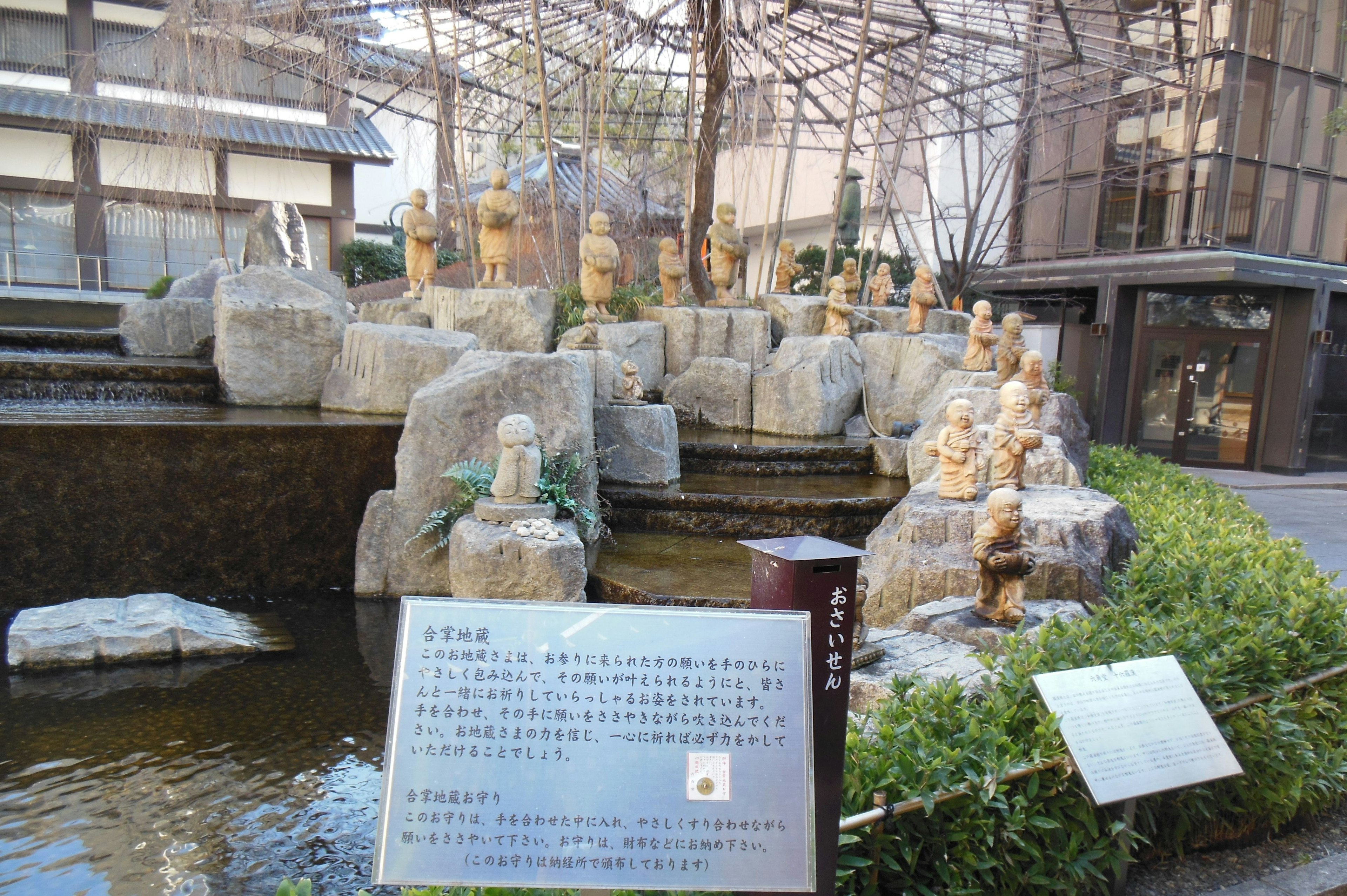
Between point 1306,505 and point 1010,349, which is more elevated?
point 1010,349

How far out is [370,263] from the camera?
1769 cm

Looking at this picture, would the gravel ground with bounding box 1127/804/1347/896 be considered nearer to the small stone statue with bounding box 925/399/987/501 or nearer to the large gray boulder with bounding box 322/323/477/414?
the small stone statue with bounding box 925/399/987/501

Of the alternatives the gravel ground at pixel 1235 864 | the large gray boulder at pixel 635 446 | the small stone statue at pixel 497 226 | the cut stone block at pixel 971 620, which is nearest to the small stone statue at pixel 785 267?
the small stone statue at pixel 497 226

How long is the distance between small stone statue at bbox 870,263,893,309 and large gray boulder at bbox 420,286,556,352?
489cm

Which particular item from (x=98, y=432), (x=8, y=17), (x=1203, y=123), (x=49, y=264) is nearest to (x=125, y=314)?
(x=98, y=432)

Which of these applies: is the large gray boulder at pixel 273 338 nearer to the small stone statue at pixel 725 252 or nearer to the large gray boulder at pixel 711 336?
the large gray boulder at pixel 711 336

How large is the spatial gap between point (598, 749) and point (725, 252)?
29.9 ft

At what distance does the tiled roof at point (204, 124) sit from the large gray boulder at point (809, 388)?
601 centimetres

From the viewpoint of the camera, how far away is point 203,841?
3.07 metres

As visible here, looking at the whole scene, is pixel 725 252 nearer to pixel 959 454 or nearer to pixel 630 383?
pixel 630 383

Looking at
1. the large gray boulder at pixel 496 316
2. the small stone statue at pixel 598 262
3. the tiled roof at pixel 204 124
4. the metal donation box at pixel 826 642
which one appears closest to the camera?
the metal donation box at pixel 826 642

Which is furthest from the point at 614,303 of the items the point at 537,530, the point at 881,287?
the point at 537,530

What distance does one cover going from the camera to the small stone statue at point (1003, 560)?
3.76 metres

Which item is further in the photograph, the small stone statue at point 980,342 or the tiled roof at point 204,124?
the tiled roof at point 204,124
